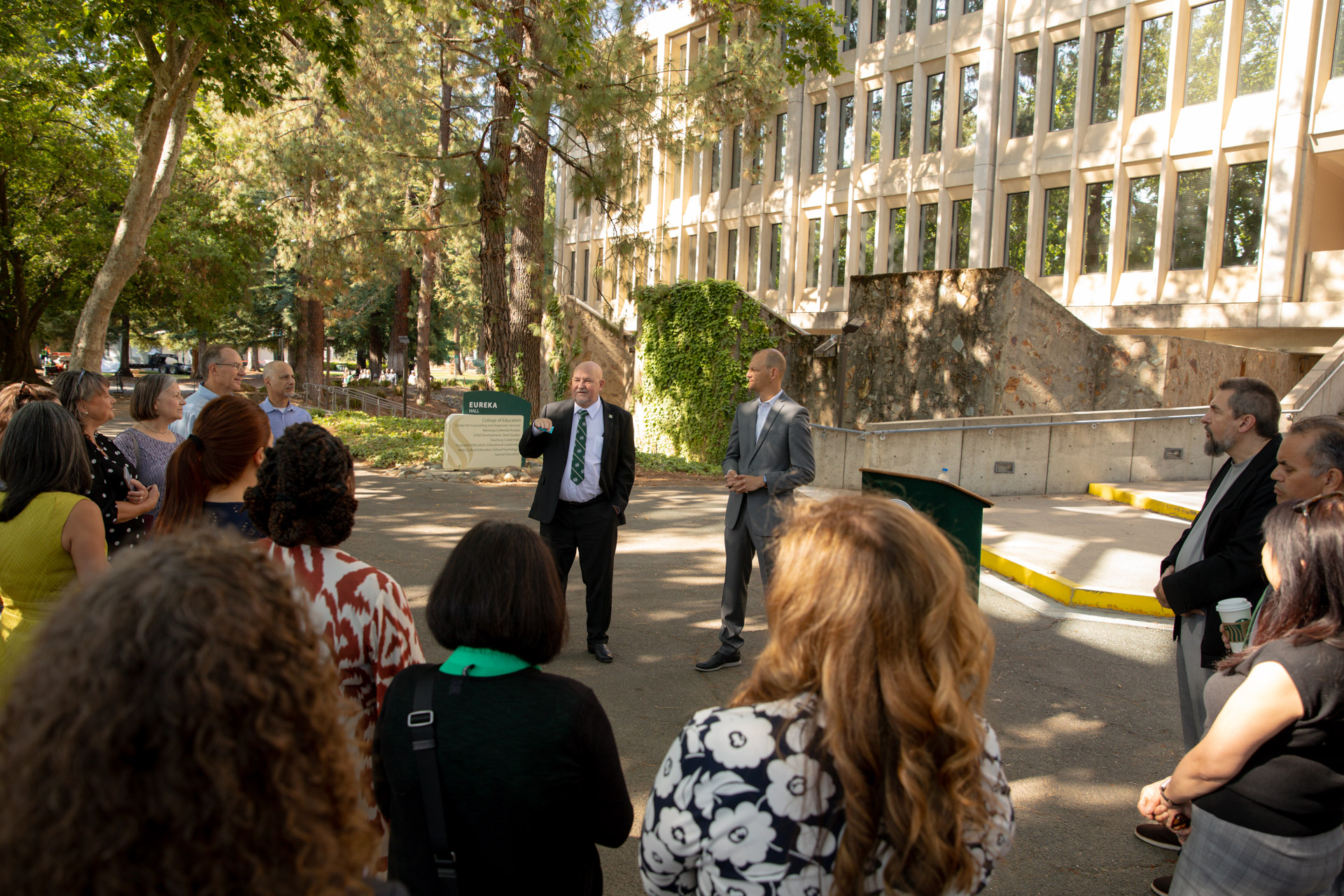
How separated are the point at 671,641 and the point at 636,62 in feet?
40.8

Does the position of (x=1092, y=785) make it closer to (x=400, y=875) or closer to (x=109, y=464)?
(x=400, y=875)

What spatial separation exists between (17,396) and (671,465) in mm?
12366

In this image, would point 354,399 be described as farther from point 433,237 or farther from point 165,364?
point 165,364

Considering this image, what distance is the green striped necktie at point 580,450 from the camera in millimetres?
6016

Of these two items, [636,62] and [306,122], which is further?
[306,122]

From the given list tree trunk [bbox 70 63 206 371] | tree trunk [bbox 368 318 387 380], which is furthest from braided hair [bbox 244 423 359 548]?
tree trunk [bbox 368 318 387 380]

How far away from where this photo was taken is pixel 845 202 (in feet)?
92.5

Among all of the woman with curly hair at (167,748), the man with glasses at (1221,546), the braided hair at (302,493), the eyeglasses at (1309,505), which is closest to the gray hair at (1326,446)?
the man with glasses at (1221,546)

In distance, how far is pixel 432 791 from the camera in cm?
188

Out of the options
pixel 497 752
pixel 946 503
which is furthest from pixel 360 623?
pixel 946 503

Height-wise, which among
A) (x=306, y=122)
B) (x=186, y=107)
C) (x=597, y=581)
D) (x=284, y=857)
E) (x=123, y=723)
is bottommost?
(x=597, y=581)

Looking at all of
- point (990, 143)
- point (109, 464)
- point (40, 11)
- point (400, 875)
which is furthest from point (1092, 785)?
point (990, 143)

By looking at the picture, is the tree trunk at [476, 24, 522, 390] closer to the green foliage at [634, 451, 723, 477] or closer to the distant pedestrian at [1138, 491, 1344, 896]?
the green foliage at [634, 451, 723, 477]

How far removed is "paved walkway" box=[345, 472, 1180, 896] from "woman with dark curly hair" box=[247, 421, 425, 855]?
4.80 feet
